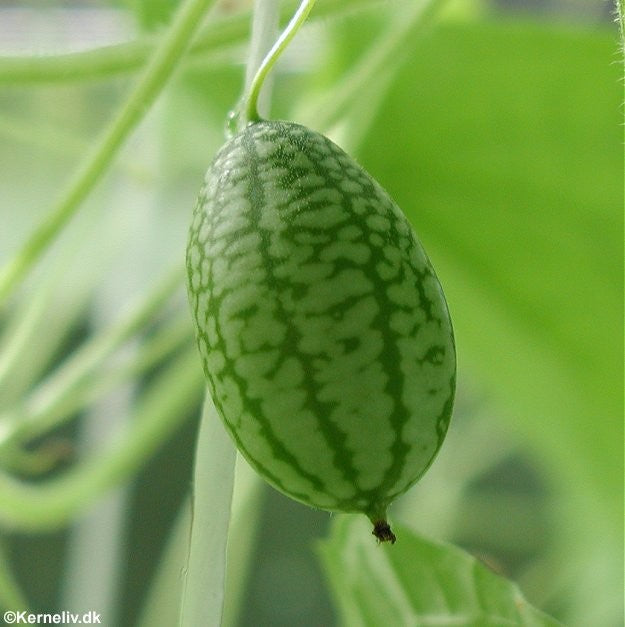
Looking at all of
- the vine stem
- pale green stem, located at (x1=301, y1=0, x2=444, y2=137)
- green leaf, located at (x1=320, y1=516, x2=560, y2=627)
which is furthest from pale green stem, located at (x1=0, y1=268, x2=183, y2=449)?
the vine stem

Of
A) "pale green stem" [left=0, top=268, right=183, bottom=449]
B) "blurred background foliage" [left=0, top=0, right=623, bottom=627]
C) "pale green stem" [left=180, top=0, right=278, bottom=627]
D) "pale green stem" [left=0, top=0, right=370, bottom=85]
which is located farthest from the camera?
"blurred background foliage" [left=0, top=0, right=623, bottom=627]

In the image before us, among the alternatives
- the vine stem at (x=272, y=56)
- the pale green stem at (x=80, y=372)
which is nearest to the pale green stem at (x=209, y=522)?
the vine stem at (x=272, y=56)

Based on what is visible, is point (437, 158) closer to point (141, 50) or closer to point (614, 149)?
point (614, 149)

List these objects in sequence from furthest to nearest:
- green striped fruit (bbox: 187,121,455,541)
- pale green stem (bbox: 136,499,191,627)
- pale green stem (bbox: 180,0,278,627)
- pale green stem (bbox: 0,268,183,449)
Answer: pale green stem (bbox: 136,499,191,627) < pale green stem (bbox: 0,268,183,449) < pale green stem (bbox: 180,0,278,627) < green striped fruit (bbox: 187,121,455,541)

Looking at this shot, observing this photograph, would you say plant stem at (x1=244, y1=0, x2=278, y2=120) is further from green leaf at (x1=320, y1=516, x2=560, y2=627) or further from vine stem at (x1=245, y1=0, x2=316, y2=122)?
green leaf at (x1=320, y1=516, x2=560, y2=627)

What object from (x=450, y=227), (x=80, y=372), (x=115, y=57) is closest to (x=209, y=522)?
(x=115, y=57)

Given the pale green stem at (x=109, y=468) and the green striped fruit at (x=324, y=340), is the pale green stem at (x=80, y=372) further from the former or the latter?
the green striped fruit at (x=324, y=340)

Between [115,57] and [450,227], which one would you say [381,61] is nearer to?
[115,57]
